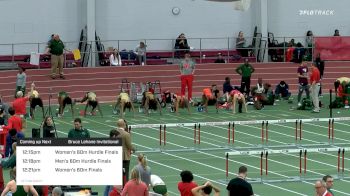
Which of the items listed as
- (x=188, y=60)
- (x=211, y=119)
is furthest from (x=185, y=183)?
(x=188, y=60)

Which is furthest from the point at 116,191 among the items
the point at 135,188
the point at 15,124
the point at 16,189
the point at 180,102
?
the point at 180,102

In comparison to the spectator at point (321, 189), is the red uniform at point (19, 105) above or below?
above

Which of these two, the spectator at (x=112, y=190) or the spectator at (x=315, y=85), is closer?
the spectator at (x=112, y=190)

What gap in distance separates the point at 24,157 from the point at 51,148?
1.41 feet

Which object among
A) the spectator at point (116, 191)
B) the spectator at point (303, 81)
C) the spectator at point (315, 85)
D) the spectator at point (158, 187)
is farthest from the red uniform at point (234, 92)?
the spectator at point (116, 191)

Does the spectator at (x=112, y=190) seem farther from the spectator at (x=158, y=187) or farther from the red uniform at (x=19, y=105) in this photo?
the red uniform at (x=19, y=105)

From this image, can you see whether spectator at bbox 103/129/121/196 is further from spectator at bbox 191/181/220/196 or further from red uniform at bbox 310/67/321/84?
red uniform at bbox 310/67/321/84

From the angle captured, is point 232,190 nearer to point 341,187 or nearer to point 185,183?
point 185,183

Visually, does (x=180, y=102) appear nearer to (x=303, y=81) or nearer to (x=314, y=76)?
(x=314, y=76)

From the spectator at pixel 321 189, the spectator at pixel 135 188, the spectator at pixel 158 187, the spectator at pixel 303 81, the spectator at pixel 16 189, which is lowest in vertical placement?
the spectator at pixel 158 187

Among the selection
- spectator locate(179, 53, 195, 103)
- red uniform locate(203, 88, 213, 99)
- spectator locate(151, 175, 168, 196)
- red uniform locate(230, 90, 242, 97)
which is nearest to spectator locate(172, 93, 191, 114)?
red uniform locate(203, 88, 213, 99)

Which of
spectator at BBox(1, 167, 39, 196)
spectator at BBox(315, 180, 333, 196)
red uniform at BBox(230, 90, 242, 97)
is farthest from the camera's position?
red uniform at BBox(230, 90, 242, 97)

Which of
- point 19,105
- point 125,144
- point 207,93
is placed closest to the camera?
point 125,144

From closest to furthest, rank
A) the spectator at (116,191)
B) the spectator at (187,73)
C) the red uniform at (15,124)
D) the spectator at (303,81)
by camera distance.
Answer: the spectator at (116,191), the red uniform at (15,124), the spectator at (303,81), the spectator at (187,73)
